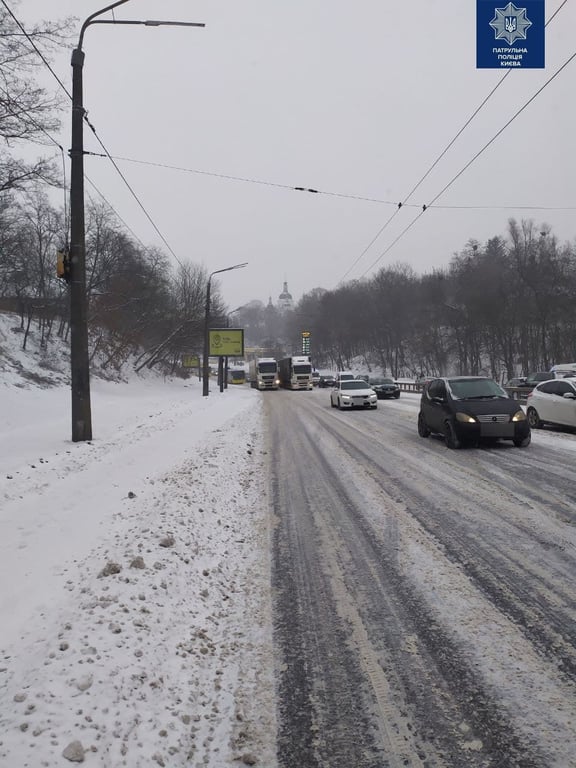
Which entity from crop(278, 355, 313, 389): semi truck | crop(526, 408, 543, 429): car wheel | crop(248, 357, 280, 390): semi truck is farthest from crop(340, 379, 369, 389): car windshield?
crop(248, 357, 280, 390): semi truck

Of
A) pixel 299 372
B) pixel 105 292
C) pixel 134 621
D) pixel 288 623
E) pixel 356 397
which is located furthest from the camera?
pixel 299 372

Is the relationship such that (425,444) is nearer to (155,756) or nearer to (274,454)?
(274,454)

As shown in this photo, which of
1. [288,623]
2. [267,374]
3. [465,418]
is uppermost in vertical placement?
[267,374]

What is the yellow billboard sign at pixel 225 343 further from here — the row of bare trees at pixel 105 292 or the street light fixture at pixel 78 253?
the street light fixture at pixel 78 253

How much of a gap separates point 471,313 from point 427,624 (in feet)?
191

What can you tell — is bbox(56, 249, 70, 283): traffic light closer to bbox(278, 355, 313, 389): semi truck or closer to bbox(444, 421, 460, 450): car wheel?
bbox(444, 421, 460, 450): car wheel

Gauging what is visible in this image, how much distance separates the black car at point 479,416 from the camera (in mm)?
10609

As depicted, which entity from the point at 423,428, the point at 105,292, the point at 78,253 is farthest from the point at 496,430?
the point at 105,292

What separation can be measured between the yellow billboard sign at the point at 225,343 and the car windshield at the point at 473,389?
32.7 meters

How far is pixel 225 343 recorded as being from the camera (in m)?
43.8

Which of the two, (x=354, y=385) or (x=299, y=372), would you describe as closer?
(x=354, y=385)

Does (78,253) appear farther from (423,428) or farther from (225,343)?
(225,343)

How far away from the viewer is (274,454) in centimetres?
1099

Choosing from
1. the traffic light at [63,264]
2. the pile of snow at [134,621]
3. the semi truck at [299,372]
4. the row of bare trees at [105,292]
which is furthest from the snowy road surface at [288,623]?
the semi truck at [299,372]
